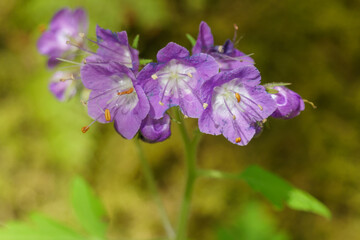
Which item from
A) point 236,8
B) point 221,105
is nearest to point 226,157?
point 236,8

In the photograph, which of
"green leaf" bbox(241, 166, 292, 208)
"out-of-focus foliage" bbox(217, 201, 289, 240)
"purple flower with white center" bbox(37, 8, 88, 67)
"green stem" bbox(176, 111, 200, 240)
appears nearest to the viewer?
"green stem" bbox(176, 111, 200, 240)

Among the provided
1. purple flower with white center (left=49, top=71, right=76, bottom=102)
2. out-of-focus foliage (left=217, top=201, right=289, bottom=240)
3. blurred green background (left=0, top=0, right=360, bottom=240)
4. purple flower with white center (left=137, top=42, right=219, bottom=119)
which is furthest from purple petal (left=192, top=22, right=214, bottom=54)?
blurred green background (left=0, top=0, right=360, bottom=240)

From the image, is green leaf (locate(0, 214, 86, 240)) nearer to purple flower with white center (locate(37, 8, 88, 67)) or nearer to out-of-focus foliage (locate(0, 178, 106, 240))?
out-of-focus foliage (locate(0, 178, 106, 240))

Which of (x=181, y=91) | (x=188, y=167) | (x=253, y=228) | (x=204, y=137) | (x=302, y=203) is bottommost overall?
(x=253, y=228)

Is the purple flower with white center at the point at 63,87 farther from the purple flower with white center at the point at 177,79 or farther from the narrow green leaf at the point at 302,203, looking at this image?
the narrow green leaf at the point at 302,203

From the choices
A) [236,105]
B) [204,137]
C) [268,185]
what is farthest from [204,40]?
[204,137]

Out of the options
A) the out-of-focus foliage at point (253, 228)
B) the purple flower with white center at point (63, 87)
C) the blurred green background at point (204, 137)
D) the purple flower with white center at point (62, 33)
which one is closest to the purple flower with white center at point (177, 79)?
the purple flower with white center at point (63, 87)

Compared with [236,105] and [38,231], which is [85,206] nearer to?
[38,231]
